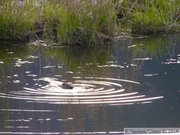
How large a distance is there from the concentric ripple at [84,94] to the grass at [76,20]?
8.51 feet

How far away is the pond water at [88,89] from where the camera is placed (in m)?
5.61

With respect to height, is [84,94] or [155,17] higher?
[155,17]

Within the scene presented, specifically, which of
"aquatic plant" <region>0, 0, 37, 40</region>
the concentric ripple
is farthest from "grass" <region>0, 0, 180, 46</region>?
the concentric ripple

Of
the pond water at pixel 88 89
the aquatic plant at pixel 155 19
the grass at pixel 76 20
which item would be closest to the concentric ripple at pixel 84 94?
the pond water at pixel 88 89

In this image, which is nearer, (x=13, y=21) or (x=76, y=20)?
(x=76, y=20)

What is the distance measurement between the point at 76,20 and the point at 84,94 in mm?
3276

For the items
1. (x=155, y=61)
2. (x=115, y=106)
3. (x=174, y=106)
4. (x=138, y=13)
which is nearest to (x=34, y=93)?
(x=115, y=106)

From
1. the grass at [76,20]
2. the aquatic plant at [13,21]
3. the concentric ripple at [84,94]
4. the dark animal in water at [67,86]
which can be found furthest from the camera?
the aquatic plant at [13,21]

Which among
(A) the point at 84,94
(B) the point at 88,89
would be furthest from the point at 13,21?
(A) the point at 84,94

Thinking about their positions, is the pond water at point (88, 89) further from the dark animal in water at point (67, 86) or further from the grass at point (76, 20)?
the grass at point (76, 20)

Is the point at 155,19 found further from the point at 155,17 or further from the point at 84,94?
the point at 84,94

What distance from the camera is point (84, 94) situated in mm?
6449

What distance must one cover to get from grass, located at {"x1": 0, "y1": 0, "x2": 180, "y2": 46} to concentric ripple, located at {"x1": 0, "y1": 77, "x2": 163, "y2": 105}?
2.60m

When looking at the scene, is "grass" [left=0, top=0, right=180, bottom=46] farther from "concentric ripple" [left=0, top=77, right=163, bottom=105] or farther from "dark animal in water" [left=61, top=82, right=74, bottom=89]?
"dark animal in water" [left=61, top=82, right=74, bottom=89]
